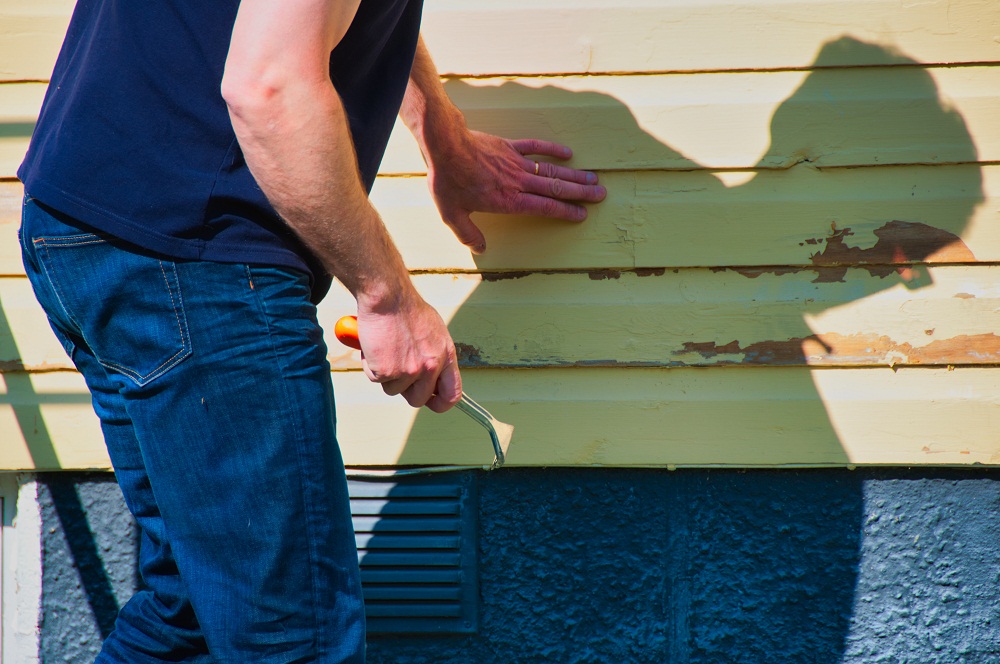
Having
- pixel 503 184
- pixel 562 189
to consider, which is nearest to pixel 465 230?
pixel 503 184

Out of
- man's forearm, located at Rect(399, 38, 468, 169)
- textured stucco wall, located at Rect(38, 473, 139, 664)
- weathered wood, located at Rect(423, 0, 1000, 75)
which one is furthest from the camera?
textured stucco wall, located at Rect(38, 473, 139, 664)

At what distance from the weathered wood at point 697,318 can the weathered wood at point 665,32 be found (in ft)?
1.73

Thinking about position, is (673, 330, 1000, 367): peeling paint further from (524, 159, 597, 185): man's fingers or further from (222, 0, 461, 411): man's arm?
(222, 0, 461, 411): man's arm

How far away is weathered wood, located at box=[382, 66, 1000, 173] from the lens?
2.03 metres

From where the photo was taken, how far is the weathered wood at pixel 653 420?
6.82ft

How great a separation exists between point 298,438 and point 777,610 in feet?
4.89

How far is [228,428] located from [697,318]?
128 centimetres

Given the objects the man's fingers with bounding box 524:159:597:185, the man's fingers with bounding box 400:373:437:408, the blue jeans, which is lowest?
Answer: the blue jeans

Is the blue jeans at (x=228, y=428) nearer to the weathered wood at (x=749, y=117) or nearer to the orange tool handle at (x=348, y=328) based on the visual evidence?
the orange tool handle at (x=348, y=328)

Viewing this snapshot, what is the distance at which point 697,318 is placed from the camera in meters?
2.10

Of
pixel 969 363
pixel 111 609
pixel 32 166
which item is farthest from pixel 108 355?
pixel 969 363

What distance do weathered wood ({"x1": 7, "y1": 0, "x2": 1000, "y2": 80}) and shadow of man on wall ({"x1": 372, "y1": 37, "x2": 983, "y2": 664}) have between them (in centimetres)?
6

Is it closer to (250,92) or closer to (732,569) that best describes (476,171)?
A: (250,92)

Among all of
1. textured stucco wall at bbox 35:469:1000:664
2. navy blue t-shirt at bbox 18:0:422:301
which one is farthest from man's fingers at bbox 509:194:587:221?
navy blue t-shirt at bbox 18:0:422:301
